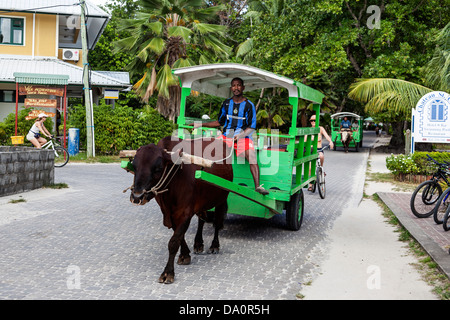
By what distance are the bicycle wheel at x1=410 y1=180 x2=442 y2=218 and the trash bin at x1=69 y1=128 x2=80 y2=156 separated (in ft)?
47.0

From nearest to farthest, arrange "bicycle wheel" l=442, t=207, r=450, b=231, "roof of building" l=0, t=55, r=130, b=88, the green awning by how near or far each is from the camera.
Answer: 1. "bicycle wheel" l=442, t=207, r=450, b=231
2. the green awning
3. "roof of building" l=0, t=55, r=130, b=88

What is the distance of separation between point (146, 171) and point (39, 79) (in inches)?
661

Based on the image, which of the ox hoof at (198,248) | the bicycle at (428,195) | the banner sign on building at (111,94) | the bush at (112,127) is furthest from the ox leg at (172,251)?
the banner sign on building at (111,94)

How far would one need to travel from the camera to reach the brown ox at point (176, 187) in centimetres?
531

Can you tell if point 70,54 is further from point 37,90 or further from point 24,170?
point 24,170

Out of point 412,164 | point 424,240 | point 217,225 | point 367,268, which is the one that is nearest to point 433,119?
point 412,164

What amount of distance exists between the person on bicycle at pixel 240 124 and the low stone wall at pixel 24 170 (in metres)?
5.50

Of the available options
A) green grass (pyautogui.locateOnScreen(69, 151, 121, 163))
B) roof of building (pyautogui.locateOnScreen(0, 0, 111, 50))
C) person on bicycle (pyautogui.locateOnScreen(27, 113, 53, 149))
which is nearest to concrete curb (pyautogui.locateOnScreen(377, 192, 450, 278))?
person on bicycle (pyautogui.locateOnScreen(27, 113, 53, 149))

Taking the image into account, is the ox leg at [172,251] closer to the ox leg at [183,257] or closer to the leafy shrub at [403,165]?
the ox leg at [183,257]

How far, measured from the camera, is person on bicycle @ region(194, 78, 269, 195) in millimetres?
7457

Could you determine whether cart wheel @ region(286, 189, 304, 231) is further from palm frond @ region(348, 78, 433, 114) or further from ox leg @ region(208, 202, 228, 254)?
palm frond @ region(348, 78, 433, 114)

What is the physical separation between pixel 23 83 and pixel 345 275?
57.6 ft
